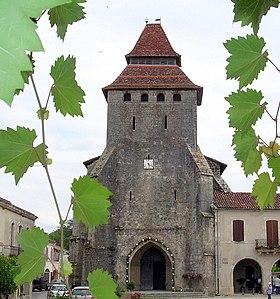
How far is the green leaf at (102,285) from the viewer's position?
1.16 m

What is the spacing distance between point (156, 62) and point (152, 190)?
937cm

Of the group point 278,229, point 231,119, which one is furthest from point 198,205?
point 231,119

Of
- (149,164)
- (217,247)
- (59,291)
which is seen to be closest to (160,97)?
(149,164)

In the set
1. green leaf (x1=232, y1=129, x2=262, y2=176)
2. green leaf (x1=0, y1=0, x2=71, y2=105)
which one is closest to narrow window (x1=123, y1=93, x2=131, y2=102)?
green leaf (x1=232, y1=129, x2=262, y2=176)

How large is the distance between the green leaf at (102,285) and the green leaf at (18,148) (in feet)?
0.88

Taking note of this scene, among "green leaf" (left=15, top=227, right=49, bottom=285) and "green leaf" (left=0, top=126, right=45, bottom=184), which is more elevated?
"green leaf" (left=0, top=126, right=45, bottom=184)

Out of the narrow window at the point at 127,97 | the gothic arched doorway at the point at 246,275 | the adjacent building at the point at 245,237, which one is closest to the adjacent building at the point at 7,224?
the narrow window at the point at 127,97

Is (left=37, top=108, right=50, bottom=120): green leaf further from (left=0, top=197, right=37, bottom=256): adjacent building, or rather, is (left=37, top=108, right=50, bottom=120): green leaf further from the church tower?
the church tower

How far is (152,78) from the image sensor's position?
1476 inches

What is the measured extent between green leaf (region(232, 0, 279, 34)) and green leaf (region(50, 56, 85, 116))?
0.47 metres

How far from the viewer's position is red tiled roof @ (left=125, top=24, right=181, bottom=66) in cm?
3869

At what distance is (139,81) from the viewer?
37.4 metres

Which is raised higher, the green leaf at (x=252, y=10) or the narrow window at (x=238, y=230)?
the narrow window at (x=238, y=230)

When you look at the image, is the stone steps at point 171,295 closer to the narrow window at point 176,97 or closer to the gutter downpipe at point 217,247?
the gutter downpipe at point 217,247
